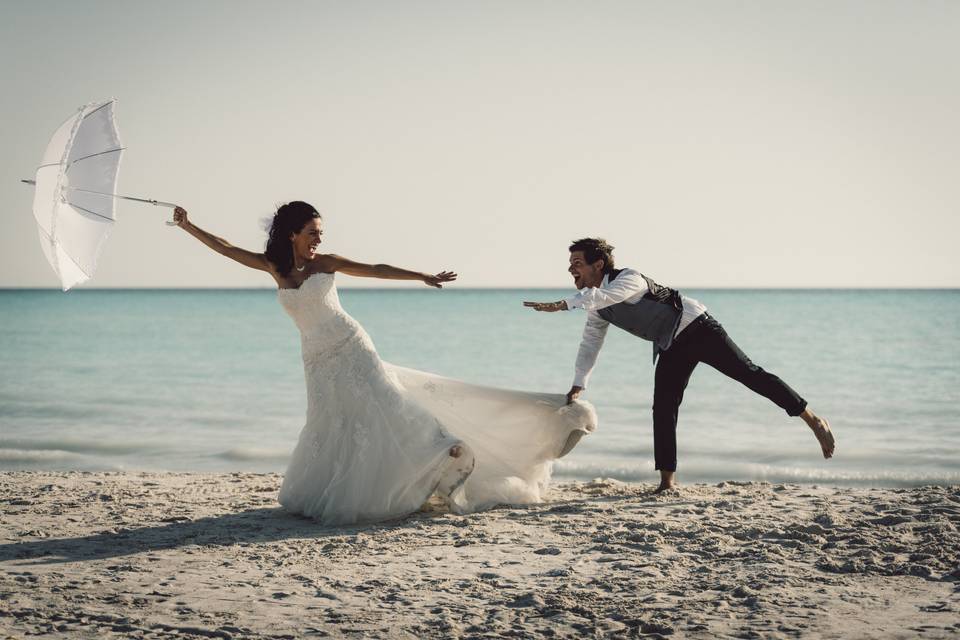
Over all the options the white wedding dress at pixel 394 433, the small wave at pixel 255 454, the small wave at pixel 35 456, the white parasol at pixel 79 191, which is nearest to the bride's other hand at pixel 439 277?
the white wedding dress at pixel 394 433

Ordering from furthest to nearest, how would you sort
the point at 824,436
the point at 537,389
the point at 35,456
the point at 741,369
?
the point at 537,389
the point at 35,456
the point at 824,436
the point at 741,369

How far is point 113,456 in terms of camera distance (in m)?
10.9

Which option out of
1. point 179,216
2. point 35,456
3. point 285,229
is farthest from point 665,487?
point 35,456

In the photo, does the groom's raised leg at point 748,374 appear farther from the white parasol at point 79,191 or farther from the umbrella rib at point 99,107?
the umbrella rib at point 99,107

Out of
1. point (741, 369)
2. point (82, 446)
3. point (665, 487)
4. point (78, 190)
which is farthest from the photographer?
point (82, 446)

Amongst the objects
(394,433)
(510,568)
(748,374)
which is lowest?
(510,568)

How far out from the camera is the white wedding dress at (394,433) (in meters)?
6.16

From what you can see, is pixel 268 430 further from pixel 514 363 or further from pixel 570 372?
pixel 514 363

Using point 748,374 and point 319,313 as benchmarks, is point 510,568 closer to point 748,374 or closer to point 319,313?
point 319,313

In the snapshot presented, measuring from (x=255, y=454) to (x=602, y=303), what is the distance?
6.08 meters

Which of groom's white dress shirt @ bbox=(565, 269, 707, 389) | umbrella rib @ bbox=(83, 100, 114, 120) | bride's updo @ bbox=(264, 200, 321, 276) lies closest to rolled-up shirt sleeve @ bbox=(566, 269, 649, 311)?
groom's white dress shirt @ bbox=(565, 269, 707, 389)

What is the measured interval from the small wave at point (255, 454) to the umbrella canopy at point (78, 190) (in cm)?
489

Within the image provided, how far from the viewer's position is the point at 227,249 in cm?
639

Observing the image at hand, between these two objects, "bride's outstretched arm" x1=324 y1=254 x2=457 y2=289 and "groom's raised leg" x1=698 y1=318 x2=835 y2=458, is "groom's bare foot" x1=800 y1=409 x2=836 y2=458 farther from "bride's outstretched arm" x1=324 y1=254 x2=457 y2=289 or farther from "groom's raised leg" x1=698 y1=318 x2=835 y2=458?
"bride's outstretched arm" x1=324 y1=254 x2=457 y2=289
